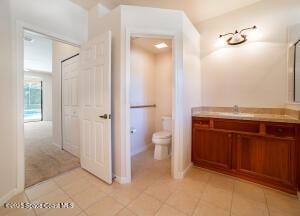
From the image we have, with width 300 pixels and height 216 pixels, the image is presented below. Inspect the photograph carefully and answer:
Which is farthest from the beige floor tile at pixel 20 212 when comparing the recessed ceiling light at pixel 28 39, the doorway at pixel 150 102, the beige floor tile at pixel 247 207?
the recessed ceiling light at pixel 28 39

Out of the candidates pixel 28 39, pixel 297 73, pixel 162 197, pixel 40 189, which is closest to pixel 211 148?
pixel 162 197

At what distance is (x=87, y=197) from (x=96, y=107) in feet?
3.70

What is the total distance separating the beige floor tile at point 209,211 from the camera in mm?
1508

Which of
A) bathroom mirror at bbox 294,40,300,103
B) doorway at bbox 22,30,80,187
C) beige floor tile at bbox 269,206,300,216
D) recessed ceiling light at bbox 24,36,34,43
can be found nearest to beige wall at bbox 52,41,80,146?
doorway at bbox 22,30,80,187

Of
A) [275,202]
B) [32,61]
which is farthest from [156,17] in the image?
[32,61]

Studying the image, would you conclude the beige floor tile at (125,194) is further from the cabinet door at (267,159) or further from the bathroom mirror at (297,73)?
the bathroom mirror at (297,73)

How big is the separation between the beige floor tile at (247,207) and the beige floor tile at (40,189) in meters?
2.15

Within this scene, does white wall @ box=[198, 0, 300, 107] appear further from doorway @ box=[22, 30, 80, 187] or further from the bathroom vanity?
doorway @ box=[22, 30, 80, 187]

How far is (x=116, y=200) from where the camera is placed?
5.62ft

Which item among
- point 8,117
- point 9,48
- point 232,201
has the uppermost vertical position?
point 9,48

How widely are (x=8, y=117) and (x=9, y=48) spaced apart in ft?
2.58

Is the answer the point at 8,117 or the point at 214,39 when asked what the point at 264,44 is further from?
the point at 8,117

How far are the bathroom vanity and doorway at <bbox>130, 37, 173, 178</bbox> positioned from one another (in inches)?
27.1

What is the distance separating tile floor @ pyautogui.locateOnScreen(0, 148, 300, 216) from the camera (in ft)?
5.08
